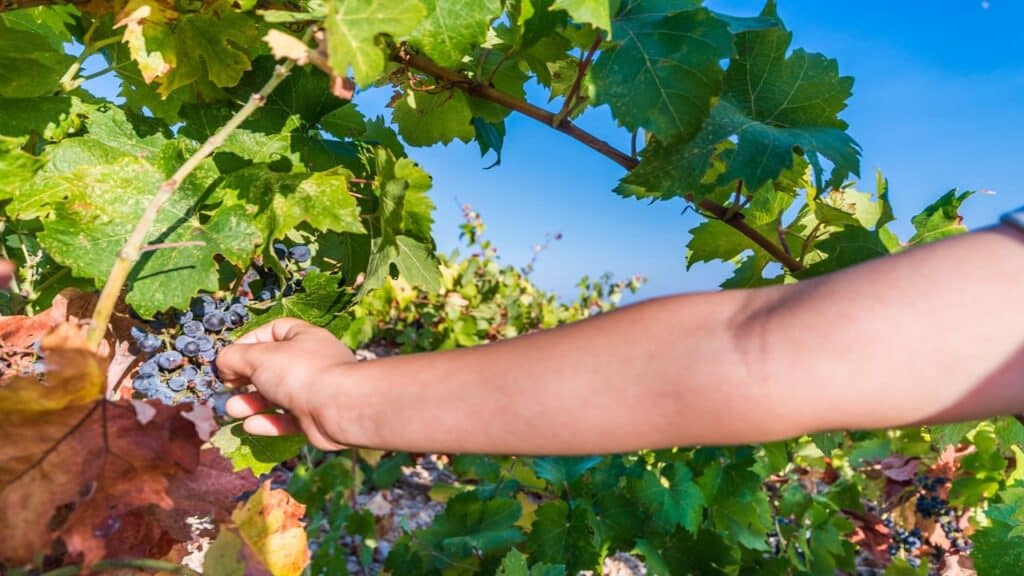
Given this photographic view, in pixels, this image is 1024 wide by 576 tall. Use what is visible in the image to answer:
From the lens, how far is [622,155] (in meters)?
1.23

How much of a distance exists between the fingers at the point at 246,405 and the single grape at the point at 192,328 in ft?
0.34

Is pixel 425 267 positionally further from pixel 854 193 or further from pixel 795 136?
pixel 854 193

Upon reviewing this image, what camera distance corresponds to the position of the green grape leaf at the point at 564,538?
214 cm

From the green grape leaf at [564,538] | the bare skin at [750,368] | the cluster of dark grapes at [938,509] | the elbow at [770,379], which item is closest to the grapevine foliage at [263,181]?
Answer: the bare skin at [750,368]

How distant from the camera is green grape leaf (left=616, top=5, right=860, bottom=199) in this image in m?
1.09

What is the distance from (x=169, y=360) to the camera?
1021mm

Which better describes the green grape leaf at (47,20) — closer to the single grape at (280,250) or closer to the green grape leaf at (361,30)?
the single grape at (280,250)

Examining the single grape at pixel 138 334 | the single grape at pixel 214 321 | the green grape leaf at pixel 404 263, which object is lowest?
the single grape at pixel 138 334

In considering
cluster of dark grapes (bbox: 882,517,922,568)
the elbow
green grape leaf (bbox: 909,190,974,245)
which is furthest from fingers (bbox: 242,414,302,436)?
cluster of dark grapes (bbox: 882,517,922,568)

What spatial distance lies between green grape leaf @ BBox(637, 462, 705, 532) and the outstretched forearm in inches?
61.5

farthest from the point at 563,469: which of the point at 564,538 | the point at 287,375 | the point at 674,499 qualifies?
the point at 287,375

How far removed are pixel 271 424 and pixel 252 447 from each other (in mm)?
233

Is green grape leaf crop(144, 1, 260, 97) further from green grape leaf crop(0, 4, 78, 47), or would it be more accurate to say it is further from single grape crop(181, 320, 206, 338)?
green grape leaf crop(0, 4, 78, 47)

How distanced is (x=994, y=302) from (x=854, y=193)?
922mm
